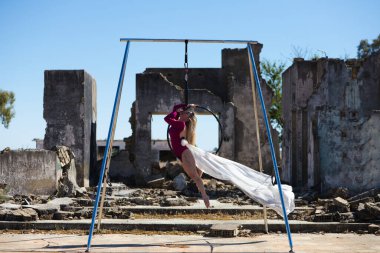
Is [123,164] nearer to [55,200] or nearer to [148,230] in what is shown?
[55,200]

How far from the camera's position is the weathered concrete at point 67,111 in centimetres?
2028

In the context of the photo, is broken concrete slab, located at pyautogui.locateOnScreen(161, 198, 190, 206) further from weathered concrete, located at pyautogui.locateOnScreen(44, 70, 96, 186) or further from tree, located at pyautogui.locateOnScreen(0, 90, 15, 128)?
tree, located at pyautogui.locateOnScreen(0, 90, 15, 128)

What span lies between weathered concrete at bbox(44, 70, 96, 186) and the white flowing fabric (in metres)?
12.1

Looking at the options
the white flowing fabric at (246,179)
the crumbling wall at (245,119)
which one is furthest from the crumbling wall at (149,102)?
the white flowing fabric at (246,179)

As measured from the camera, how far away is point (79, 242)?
882 centimetres

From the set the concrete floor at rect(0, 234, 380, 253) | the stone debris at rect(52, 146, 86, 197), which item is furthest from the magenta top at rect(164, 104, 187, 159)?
the stone debris at rect(52, 146, 86, 197)

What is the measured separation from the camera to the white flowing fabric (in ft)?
28.0

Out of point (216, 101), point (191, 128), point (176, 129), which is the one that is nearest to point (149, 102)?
point (216, 101)

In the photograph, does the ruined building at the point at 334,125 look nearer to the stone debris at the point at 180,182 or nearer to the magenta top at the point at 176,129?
the stone debris at the point at 180,182

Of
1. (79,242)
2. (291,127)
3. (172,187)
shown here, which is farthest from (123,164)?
(79,242)

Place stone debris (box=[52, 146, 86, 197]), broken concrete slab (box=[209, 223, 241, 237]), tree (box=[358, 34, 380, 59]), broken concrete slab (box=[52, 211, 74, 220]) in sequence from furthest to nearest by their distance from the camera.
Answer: tree (box=[358, 34, 380, 59]) → stone debris (box=[52, 146, 86, 197]) → broken concrete slab (box=[52, 211, 74, 220]) → broken concrete slab (box=[209, 223, 241, 237])

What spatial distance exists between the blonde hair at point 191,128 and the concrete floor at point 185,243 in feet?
4.96

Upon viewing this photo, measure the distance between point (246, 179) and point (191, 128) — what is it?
3.69 ft

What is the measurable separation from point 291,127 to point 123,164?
6.47 meters
